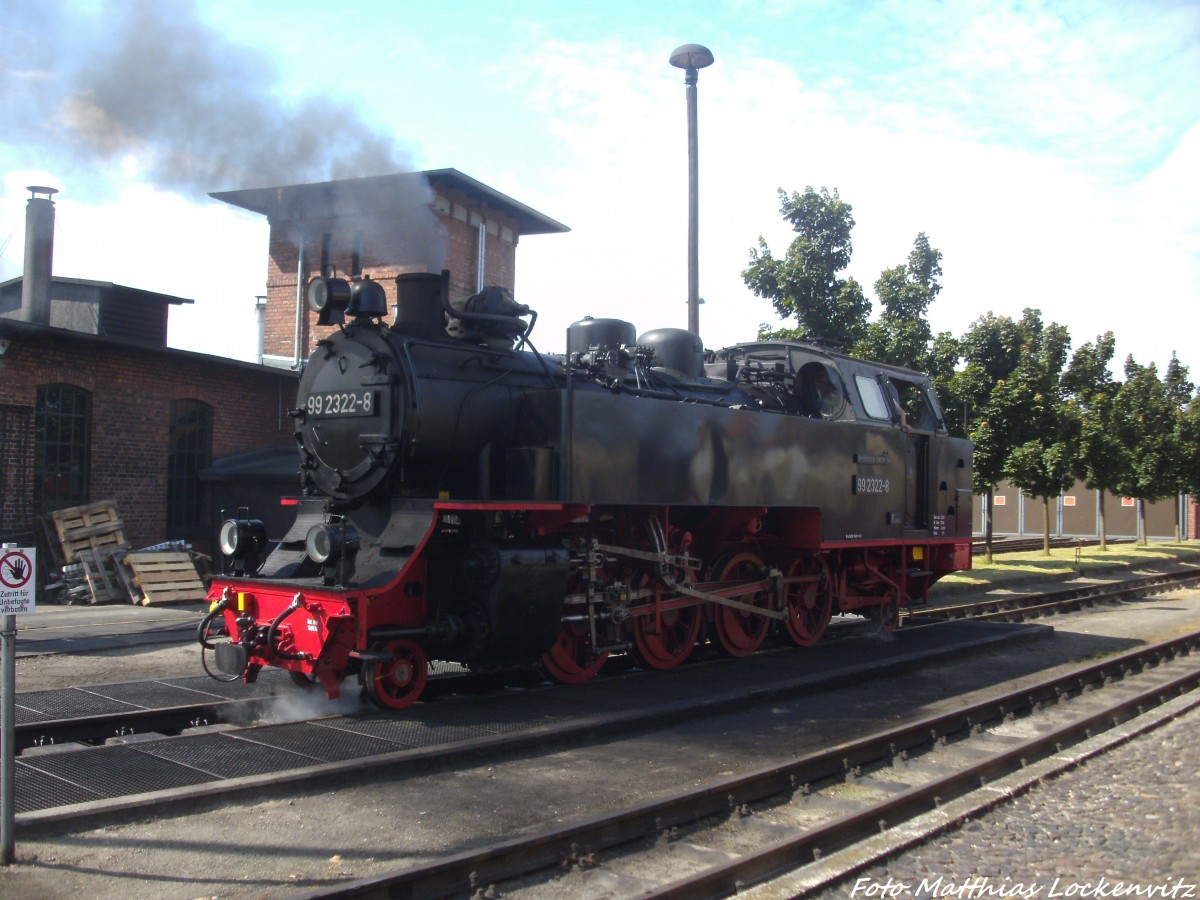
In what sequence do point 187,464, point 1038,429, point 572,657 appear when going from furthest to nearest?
point 1038,429 < point 187,464 < point 572,657

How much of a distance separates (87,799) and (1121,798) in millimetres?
5210

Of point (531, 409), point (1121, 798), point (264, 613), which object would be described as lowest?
point (1121, 798)

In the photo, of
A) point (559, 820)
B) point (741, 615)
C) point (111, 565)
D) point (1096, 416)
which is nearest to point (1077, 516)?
point (1096, 416)

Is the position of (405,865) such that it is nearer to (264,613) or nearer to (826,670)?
(264,613)

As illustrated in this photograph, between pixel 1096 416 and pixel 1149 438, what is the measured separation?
169 inches

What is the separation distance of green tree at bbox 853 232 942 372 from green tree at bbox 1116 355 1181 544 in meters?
12.9

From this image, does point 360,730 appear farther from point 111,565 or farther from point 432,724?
point 111,565

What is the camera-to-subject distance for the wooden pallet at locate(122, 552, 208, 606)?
12750 millimetres

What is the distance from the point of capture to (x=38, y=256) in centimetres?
1484

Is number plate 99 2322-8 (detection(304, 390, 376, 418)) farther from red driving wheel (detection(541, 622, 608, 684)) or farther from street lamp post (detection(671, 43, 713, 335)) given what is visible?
street lamp post (detection(671, 43, 713, 335))

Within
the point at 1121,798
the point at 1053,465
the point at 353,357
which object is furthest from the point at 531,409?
the point at 1053,465

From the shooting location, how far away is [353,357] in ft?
23.3

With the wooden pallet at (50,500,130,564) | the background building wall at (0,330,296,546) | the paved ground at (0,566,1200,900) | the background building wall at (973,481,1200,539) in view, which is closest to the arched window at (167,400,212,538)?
the background building wall at (0,330,296,546)

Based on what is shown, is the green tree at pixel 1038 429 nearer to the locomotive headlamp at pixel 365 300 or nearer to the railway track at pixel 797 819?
the railway track at pixel 797 819
